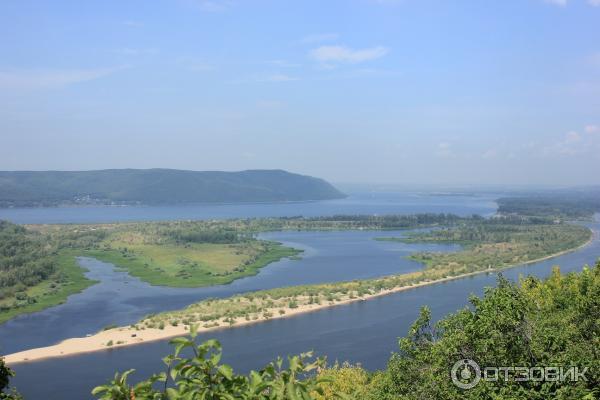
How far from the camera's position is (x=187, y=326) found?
25359 millimetres

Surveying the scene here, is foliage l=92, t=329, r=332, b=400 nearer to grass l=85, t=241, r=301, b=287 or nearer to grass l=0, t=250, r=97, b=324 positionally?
grass l=0, t=250, r=97, b=324

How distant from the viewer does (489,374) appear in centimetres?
578

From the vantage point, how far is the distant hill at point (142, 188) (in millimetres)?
134188

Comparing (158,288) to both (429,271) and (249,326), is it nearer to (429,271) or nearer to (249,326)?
(249,326)

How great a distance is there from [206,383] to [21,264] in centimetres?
4125

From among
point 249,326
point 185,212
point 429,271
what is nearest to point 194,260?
point 429,271

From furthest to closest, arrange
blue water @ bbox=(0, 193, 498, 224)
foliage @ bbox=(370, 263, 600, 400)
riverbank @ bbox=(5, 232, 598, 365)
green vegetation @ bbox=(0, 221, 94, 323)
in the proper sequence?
blue water @ bbox=(0, 193, 498, 224) → green vegetation @ bbox=(0, 221, 94, 323) → riverbank @ bbox=(5, 232, 598, 365) → foliage @ bbox=(370, 263, 600, 400)

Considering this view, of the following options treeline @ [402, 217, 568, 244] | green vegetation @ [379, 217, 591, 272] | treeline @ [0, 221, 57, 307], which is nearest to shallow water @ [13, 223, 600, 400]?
green vegetation @ [379, 217, 591, 272]

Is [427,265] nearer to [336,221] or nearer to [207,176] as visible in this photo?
[336,221]

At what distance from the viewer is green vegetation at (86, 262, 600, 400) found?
2037mm

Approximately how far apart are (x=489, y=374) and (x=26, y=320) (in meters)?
26.7

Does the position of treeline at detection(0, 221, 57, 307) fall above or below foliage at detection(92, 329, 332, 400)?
below

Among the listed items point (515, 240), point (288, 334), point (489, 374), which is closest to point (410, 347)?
point (489, 374)

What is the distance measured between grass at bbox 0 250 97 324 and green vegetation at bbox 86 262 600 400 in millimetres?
25455
